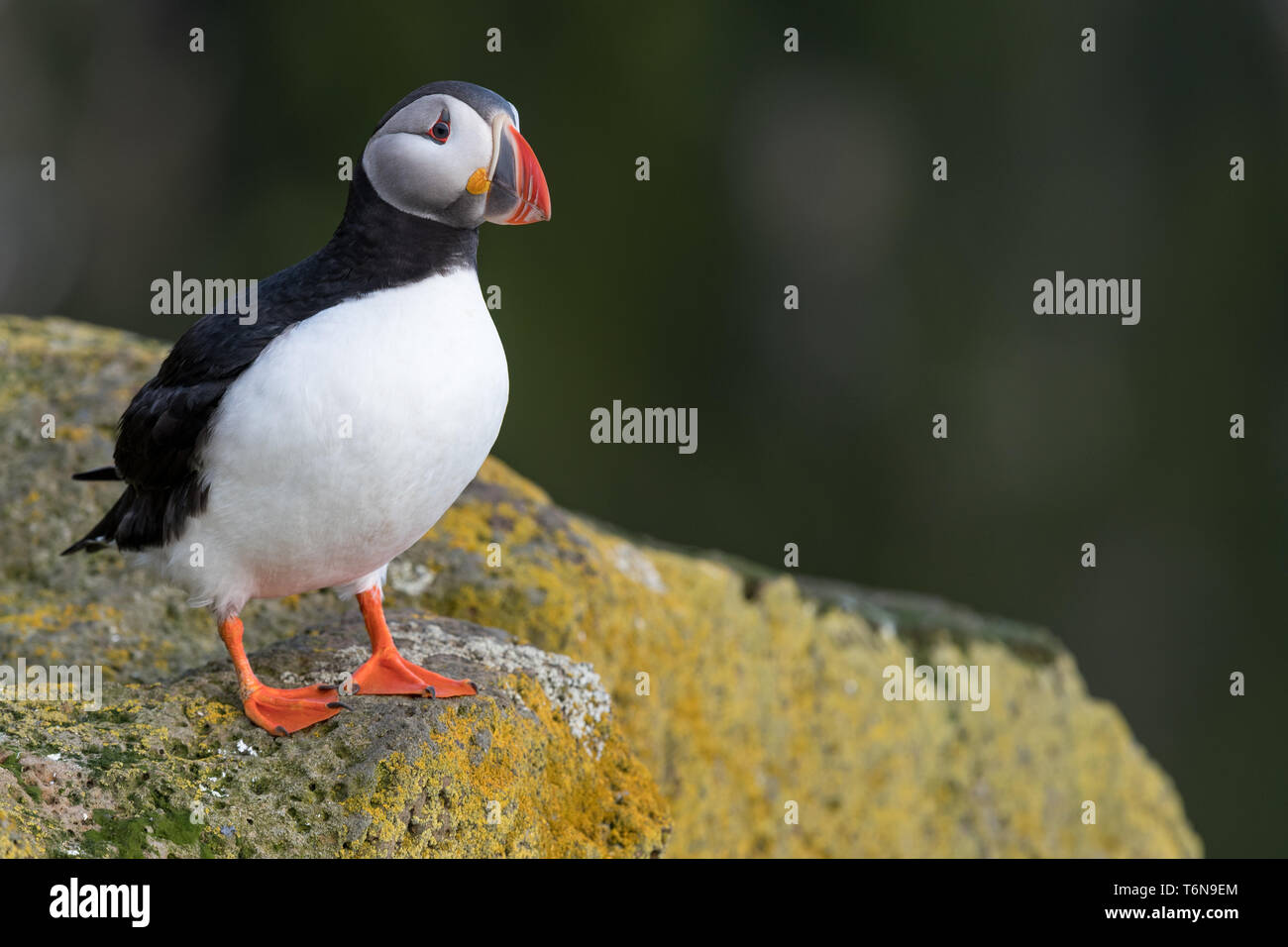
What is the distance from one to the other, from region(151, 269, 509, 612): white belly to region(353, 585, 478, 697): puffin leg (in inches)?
11.5

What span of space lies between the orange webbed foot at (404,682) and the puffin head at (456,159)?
1.33 meters

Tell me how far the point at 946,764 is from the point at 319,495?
11.8 ft

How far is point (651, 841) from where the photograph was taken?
420 cm

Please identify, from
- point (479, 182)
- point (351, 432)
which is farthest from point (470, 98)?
point (351, 432)

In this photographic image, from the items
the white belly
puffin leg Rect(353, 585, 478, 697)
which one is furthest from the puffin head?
puffin leg Rect(353, 585, 478, 697)

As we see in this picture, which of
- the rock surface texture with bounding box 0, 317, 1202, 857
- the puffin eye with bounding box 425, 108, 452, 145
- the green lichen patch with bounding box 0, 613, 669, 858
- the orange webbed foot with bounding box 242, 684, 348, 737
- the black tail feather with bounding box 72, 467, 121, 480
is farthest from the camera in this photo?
the black tail feather with bounding box 72, 467, 121, 480

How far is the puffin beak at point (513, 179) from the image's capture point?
3.90 meters

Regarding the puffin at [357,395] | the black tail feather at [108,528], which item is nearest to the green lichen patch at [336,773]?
the puffin at [357,395]

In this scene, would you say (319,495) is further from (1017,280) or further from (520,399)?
(1017,280)

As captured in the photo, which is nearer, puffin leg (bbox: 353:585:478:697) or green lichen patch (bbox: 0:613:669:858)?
green lichen patch (bbox: 0:613:669:858)

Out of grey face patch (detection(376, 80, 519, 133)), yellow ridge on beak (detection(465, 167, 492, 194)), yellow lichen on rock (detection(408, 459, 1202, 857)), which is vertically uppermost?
grey face patch (detection(376, 80, 519, 133))

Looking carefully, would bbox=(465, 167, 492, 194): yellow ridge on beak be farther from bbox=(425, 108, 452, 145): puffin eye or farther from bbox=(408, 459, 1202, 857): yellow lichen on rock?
bbox=(408, 459, 1202, 857): yellow lichen on rock

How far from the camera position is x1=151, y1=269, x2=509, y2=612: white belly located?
3.79 metres

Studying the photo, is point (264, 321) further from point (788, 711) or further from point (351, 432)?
point (788, 711)
